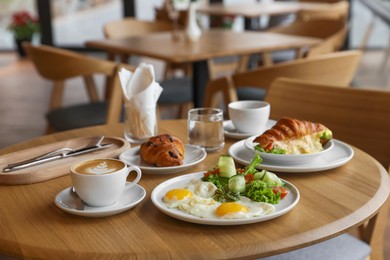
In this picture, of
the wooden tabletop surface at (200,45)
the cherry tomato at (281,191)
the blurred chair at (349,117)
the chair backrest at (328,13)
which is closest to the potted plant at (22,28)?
the chair backrest at (328,13)

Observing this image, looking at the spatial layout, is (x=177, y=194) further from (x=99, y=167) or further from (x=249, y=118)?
(x=249, y=118)

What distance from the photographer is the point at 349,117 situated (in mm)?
1901

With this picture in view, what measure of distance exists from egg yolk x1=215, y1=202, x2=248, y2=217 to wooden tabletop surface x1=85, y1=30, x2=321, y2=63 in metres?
2.07

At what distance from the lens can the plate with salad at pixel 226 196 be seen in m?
1.10

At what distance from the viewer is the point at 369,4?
4895 millimetres

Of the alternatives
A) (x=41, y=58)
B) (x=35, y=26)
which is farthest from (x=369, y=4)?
(x=35, y=26)

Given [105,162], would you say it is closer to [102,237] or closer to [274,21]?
[102,237]

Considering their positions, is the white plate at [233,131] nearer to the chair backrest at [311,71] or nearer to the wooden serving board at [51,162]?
the wooden serving board at [51,162]

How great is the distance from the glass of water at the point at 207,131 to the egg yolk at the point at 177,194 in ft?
1.17

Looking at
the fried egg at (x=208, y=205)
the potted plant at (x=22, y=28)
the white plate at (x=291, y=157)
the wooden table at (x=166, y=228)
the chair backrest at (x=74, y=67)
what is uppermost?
the white plate at (x=291, y=157)

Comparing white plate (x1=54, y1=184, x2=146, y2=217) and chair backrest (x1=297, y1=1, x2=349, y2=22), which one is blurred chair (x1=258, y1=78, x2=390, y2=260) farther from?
chair backrest (x1=297, y1=1, x2=349, y2=22)

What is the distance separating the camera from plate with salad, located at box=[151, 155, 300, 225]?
3.61ft

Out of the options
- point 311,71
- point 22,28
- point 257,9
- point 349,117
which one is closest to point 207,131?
point 349,117

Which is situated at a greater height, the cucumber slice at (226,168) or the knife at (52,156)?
the cucumber slice at (226,168)
